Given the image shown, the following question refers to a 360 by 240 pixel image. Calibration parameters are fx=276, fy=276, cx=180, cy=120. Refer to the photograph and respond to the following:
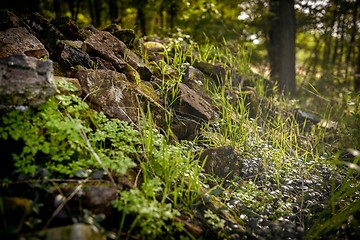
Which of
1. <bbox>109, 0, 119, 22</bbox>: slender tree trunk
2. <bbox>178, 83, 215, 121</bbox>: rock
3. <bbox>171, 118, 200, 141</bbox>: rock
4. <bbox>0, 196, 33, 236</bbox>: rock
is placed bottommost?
<bbox>0, 196, 33, 236</bbox>: rock

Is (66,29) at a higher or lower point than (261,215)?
higher

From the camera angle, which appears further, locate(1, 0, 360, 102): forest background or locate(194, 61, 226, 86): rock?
locate(1, 0, 360, 102): forest background

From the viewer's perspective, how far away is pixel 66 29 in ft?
11.1

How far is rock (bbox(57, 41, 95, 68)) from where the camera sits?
2.76 meters

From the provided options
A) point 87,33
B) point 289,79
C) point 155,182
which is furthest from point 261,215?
point 289,79

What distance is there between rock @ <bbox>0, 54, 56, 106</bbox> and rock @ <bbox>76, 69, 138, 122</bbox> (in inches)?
16.9

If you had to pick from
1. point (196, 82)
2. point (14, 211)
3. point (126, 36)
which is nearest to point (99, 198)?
point (14, 211)

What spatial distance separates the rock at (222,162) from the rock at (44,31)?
6.61 feet

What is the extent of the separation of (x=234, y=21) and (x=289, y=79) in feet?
6.40

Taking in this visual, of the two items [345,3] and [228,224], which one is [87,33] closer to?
[228,224]

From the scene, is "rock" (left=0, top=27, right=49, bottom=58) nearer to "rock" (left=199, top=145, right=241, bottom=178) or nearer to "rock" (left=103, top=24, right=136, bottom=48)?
"rock" (left=103, top=24, right=136, bottom=48)

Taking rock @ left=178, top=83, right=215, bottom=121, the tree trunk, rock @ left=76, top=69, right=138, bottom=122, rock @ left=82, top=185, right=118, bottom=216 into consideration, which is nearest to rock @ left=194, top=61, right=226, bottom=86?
rock @ left=178, top=83, right=215, bottom=121

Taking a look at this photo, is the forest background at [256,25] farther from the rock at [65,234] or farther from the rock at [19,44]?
the rock at [65,234]

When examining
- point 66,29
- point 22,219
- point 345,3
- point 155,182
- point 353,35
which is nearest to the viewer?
point 22,219
